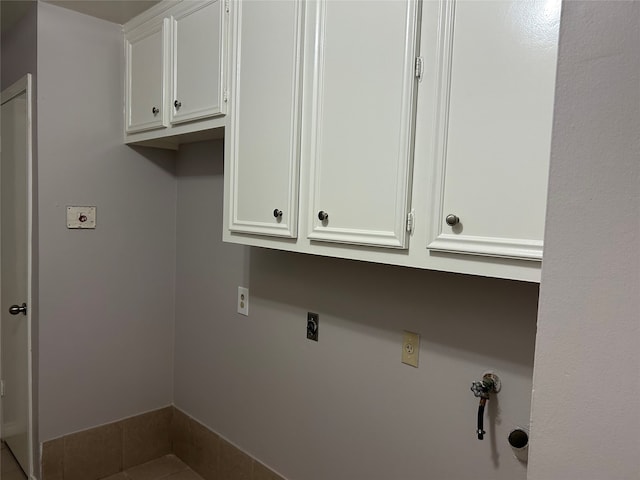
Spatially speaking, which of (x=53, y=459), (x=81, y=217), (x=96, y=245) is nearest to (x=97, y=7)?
(x=81, y=217)

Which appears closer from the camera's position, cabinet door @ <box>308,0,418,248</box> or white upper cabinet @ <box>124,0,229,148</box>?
cabinet door @ <box>308,0,418,248</box>

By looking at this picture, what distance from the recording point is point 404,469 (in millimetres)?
1527

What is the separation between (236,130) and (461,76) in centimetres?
86

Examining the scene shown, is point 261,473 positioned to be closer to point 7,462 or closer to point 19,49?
point 7,462

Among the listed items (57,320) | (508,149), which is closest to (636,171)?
(508,149)

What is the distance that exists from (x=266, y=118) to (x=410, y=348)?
0.91 meters

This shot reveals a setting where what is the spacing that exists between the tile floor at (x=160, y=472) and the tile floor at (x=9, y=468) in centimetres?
47

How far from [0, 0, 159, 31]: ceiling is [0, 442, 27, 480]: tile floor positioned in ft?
7.65

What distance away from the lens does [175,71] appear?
1.95 metres

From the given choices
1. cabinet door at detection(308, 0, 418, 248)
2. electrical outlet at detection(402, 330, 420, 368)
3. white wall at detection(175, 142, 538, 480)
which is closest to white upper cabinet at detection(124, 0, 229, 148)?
white wall at detection(175, 142, 538, 480)

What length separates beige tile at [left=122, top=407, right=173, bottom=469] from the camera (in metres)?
2.47

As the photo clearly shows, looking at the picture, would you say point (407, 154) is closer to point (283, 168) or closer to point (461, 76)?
point (461, 76)

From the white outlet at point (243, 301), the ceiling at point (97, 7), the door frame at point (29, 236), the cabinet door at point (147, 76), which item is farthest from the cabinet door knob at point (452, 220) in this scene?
the door frame at point (29, 236)

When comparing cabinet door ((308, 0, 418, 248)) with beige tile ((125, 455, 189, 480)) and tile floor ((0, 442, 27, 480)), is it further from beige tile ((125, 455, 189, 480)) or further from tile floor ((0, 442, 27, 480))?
tile floor ((0, 442, 27, 480))
